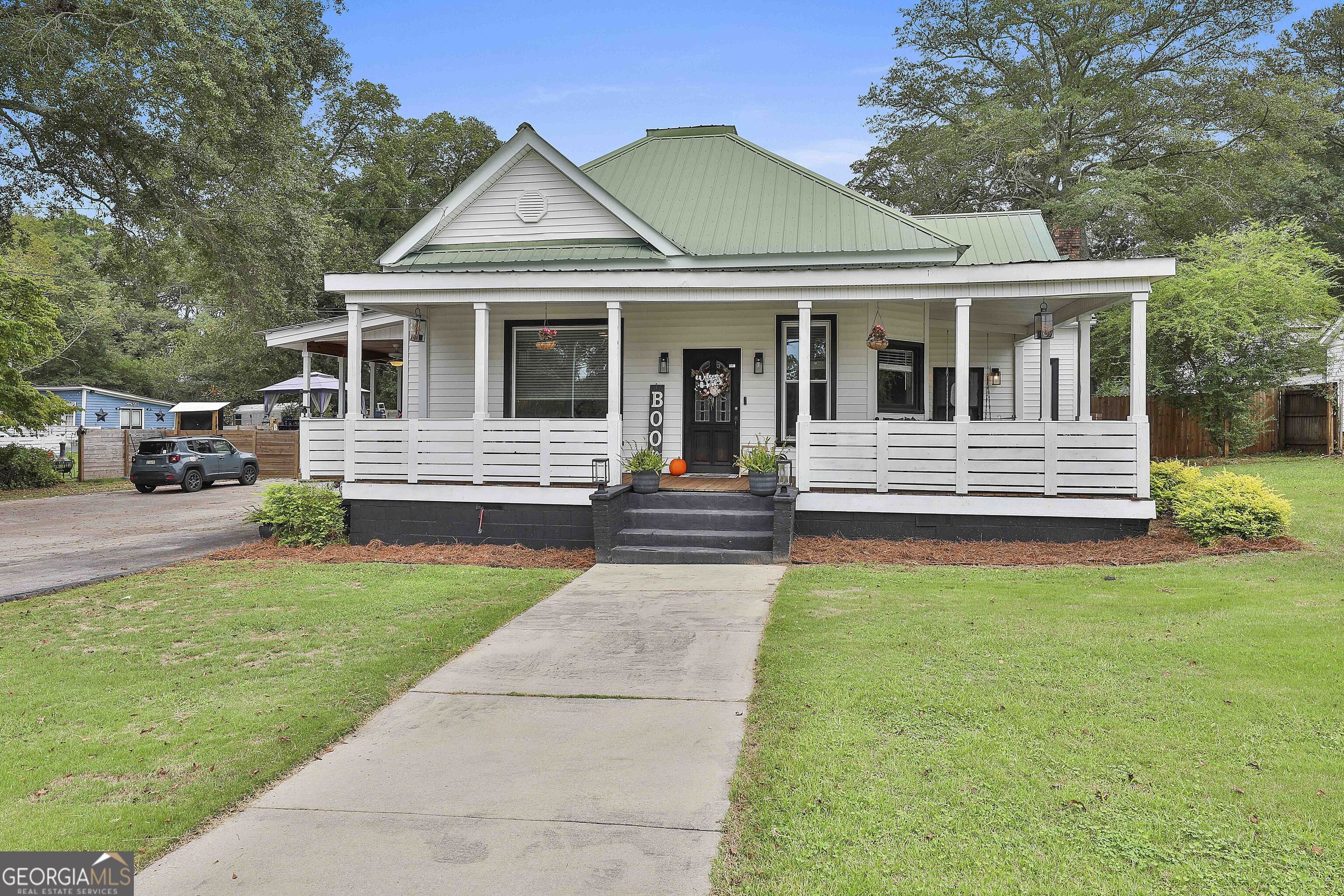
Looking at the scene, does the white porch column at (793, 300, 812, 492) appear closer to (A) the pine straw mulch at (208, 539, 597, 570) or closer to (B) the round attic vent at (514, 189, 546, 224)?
(A) the pine straw mulch at (208, 539, 597, 570)

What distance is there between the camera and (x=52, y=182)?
17469 mm

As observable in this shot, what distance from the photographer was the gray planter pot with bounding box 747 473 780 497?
10.2m

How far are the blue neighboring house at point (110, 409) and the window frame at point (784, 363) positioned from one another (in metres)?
30.6

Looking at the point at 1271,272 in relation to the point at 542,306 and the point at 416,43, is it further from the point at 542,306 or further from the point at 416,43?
the point at 416,43

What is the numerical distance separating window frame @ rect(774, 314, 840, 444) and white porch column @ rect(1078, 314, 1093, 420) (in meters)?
3.93

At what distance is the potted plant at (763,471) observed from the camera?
10172 millimetres

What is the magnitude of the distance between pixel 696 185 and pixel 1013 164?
17.7m

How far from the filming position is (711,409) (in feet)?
41.8

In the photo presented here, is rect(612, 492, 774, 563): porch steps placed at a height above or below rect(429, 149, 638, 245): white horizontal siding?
below

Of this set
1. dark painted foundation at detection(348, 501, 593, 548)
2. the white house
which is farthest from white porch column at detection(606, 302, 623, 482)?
dark painted foundation at detection(348, 501, 593, 548)

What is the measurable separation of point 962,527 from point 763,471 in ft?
8.48

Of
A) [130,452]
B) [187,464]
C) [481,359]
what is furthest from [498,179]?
[130,452]

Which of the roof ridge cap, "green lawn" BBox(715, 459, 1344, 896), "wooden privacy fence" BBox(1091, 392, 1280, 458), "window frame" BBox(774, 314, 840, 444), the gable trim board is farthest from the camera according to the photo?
"wooden privacy fence" BBox(1091, 392, 1280, 458)

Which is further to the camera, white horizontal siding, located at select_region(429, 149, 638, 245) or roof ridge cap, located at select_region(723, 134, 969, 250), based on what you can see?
roof ridge cap, located at select_region(723, 134, 969, 250)
